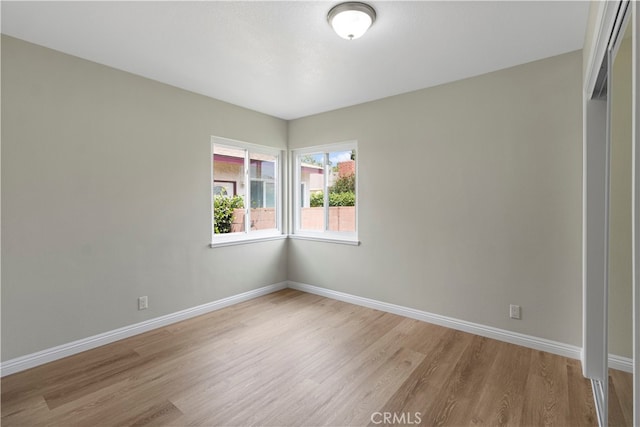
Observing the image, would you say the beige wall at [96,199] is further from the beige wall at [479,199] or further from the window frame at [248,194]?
the beige wall at [479,199]

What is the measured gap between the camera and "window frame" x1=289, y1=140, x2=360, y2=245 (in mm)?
4066

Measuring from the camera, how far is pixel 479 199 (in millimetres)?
3047

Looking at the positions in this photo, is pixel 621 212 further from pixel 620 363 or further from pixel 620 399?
pixel 620 399

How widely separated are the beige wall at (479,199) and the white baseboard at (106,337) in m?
1.63

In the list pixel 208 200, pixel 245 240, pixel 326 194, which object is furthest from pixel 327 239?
pixel 208 200

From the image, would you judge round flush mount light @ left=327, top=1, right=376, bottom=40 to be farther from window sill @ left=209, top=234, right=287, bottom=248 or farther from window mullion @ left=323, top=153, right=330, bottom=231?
window sill @ left=209, top=234, right=287, bottom=248

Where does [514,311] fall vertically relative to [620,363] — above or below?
below

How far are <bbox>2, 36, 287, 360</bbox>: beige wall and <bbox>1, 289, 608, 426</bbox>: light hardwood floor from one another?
0.42m

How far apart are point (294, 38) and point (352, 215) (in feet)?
7.59

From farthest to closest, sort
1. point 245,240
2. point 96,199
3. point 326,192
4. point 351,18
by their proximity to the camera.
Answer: point 326,192 → point 245,240 → point 96,199 → point 351,18
